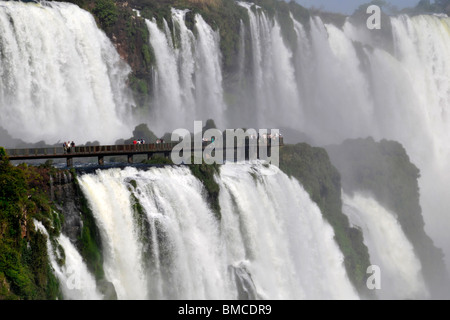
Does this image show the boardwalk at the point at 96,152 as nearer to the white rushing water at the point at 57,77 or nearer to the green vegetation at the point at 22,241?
the green vegetation at the point at 22,241

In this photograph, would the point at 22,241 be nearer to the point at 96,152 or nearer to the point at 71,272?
the point at 71,272

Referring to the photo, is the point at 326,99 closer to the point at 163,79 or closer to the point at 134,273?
the point at 163,79

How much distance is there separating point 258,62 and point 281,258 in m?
41.9

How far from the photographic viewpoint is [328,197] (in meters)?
59.8

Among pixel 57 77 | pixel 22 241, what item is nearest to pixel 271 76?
pixel 57 77

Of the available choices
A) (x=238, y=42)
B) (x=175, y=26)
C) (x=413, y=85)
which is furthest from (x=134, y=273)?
(x=413, y=85)

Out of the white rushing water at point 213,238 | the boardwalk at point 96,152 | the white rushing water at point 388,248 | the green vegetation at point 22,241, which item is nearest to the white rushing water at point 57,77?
the boardwalk at point 96,152

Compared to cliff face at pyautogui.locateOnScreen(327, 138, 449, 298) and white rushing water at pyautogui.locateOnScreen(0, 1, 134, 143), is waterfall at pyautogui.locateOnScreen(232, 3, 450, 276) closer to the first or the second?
cliff face at pyautogui.locateOnScreen(327, 138, 449, 298)

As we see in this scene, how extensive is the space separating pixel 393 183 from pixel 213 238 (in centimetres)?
2978

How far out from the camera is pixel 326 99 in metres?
93.2

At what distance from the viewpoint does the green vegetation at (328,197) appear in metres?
56.5

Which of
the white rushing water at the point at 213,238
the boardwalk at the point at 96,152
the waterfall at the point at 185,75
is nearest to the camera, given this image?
the white rushing water at the point at 213,238
